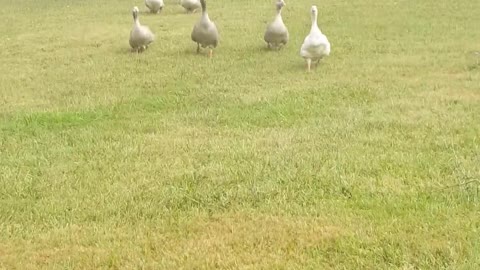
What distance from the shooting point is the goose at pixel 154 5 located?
18.4 meters

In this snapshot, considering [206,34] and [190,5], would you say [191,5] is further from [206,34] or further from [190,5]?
[206,34]

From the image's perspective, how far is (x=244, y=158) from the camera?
248 inches

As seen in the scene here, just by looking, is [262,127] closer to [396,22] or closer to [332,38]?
[332,38]

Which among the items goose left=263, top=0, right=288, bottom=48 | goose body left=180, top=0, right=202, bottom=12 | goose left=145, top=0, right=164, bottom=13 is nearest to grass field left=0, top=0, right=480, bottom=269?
goose left=263, top=0, right=288, bottom=48

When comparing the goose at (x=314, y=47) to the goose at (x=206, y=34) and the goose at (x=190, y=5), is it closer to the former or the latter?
the goose at (x=206, y=34)

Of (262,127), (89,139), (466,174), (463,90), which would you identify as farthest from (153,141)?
(463,90)

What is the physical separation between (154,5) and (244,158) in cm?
1309

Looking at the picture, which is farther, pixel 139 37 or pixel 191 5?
pixel 191 5

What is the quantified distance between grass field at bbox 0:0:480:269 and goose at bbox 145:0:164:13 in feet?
19.4

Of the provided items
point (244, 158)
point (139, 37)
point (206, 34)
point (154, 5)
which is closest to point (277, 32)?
point (206, 34)

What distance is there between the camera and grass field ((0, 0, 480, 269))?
4504 mm

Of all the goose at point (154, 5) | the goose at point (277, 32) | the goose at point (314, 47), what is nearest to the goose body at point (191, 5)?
the goose at point (154, 5)

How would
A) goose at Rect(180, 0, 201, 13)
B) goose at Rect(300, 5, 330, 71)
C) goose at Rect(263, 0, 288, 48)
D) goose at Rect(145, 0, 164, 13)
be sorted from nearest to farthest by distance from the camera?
goose at Rect(300, 5, 330, 71)
goose at Rect(263, 0, 288, 48)
goose at Rect(180, 0, 201, 13)
goose at Rect(145, 0, 164, 13)

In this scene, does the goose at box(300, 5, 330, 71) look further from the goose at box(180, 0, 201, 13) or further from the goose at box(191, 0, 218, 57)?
the goose at box(180, 0, 201, 13)
